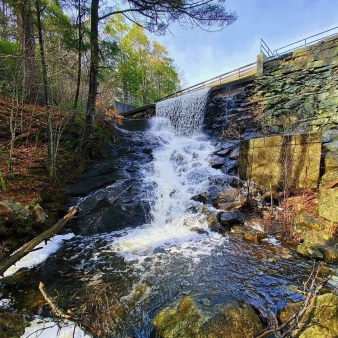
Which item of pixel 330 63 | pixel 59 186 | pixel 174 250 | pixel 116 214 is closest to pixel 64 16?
pixel 59 186

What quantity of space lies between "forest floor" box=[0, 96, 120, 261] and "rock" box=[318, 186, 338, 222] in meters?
5.97

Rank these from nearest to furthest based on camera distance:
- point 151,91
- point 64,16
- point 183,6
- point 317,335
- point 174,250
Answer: point 317,335 < point 174,250 < point 183,6 < point 64,16 < point 151,91

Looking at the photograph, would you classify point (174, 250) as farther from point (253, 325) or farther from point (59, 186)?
point (59, 186)

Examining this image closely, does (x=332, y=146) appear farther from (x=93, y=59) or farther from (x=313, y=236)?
(x=93, y=59)

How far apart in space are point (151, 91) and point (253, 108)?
20488 mm

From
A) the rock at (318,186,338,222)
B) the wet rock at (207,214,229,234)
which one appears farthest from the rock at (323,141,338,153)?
the wet rock at (207,214,229,234)

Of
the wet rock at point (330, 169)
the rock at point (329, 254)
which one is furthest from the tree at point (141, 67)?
the rock at point (329, 254)

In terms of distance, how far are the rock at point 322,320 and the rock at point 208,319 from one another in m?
0.42

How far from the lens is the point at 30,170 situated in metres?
5.80

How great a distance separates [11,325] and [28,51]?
8.03 metres

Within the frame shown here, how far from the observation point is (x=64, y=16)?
7.81 meters

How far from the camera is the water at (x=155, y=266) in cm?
282

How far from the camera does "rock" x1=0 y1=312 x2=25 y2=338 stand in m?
2.01

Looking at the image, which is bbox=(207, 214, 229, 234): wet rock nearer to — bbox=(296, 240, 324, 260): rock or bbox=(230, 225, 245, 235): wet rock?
bbox=(230, 225, 245, 235): wet rock
